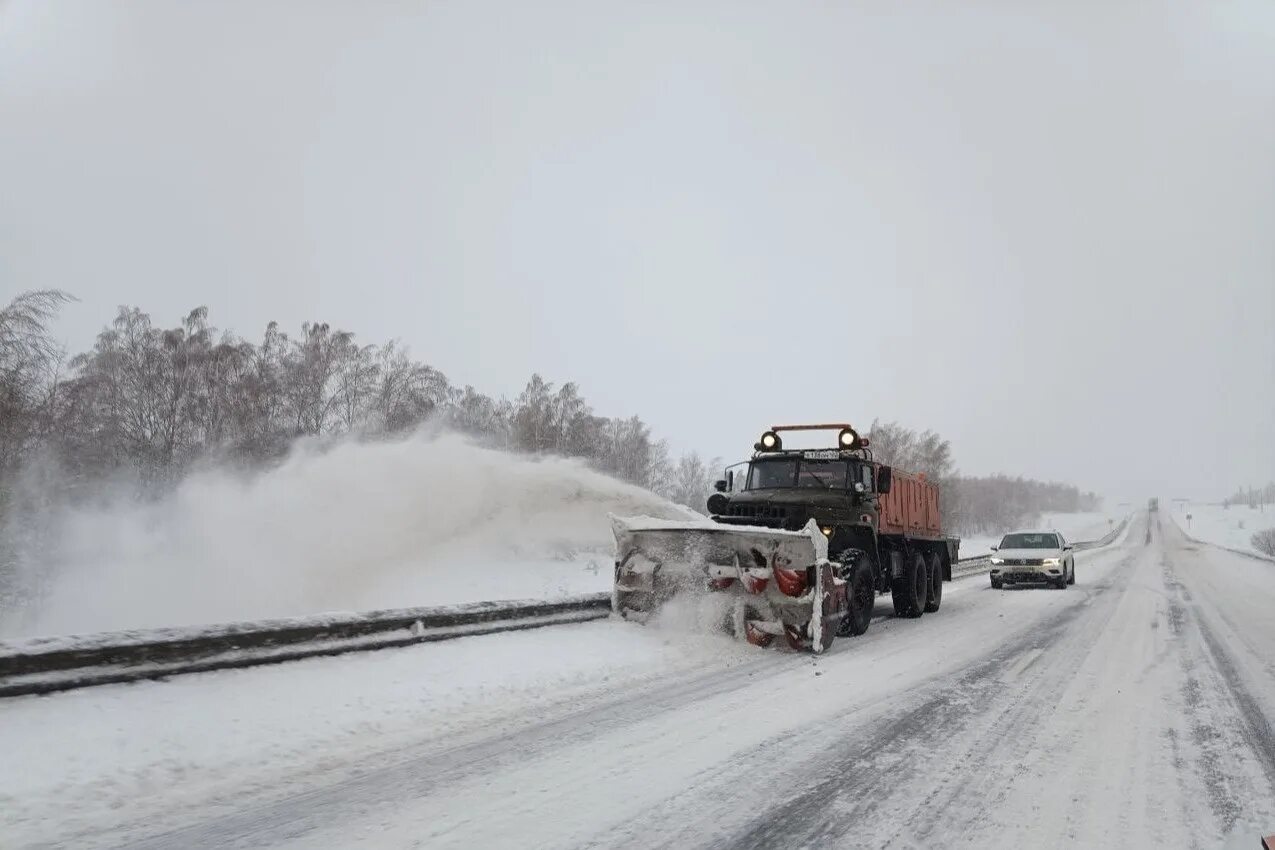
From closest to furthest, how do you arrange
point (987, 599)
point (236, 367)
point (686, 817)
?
point (686, 817) < point (987, 599) < point (236, 367)

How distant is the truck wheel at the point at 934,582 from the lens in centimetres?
1416

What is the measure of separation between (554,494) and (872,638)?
19.2 ft

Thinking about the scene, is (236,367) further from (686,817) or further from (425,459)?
(686,817)

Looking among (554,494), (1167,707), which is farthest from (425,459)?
(1167,707)

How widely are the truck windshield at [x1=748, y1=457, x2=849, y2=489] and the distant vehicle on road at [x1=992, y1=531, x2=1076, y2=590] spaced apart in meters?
11.2

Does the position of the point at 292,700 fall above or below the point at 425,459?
below

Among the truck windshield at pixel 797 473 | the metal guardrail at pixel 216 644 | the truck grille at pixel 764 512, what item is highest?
the truck windshield at pixel 797 473

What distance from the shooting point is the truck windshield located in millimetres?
11508

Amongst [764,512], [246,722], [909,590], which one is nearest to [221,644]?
[246,722]

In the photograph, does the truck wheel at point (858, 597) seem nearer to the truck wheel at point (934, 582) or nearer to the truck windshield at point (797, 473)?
the truck windshield at point (797, 473)

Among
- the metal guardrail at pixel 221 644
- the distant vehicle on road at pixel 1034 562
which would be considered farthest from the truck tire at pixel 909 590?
the distant vehicle on road at pixel 1034 562

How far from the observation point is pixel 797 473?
38.9ft

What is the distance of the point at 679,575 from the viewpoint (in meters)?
9.62

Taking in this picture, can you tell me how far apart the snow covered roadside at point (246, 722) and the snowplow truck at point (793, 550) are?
1.50m
